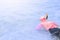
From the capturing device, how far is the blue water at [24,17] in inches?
90.1

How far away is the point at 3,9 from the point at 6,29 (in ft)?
2.94

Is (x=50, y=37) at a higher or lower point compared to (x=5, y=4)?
lower

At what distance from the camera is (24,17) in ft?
9.36

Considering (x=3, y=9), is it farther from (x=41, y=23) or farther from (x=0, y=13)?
(x=41, y=23)

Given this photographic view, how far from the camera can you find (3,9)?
3.23 m

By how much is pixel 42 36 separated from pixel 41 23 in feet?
1.03

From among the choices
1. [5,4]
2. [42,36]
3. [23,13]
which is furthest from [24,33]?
[5,4]

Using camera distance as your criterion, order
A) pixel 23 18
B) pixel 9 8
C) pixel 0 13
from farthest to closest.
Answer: pixel 9 8
pixel 0 13
pixel 23 18

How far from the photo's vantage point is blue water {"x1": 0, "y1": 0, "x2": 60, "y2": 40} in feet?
7.51

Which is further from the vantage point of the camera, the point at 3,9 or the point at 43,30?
the point at 3,9

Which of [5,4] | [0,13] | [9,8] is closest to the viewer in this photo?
[0,13]

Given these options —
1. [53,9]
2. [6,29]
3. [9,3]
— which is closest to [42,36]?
[6,29]

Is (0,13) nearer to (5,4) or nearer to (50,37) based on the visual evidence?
(5,4)

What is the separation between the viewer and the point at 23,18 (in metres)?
2.82
